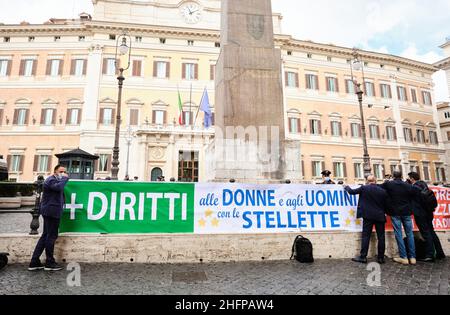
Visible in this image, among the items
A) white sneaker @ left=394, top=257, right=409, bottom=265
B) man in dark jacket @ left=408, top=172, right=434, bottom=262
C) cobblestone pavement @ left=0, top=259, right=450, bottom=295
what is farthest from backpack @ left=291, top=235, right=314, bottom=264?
man in dark jacket @ left=408, top=172, right=434, bottom=262

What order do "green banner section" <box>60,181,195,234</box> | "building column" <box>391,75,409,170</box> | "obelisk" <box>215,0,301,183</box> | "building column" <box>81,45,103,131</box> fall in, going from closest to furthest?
"green banner section" <box>60,181,195,234</box>, "obelisk" <box>215,0,301,183</box>, "building column" <box>81,45,103,131</box>, "building column" <box>391,75,409,170</box>

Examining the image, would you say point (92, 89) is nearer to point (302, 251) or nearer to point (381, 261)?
point (302, 251)

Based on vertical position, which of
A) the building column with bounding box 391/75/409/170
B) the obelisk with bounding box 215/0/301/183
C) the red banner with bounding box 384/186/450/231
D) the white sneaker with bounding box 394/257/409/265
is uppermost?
the building column with bounding box 391/75/409/170

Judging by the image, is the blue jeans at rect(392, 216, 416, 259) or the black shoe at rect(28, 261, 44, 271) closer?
the black shoe at rect(28, 261, 44, 271)

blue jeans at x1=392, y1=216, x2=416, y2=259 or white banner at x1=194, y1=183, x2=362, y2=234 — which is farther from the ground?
white banner at x1=194, y1=183, x2=362, y2=234

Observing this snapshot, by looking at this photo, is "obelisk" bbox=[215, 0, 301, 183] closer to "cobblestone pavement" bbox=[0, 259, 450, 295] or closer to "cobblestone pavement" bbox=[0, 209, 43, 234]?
"cobblestone pavement" bbox=[0, 259, 450, 295]

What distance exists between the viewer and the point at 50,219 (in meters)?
4.07

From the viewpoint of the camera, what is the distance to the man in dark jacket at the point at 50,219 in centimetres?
391

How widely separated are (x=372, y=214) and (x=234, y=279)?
9.39ft

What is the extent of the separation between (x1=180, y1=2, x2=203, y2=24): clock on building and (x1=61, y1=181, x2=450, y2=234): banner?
29.0 m

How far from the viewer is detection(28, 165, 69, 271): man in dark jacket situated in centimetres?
391

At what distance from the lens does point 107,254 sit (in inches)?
171

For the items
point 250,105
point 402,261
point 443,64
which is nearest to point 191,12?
Answer: point 250,105
